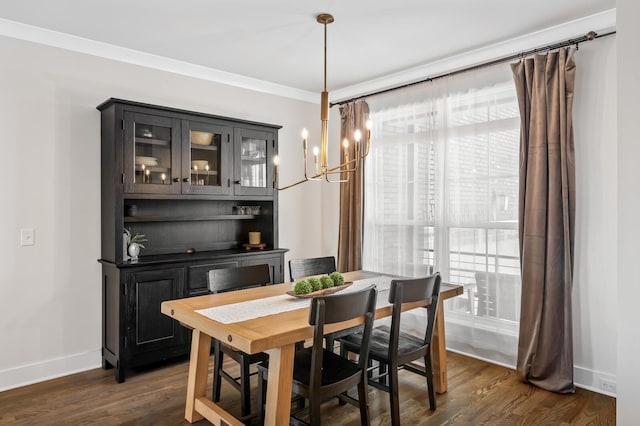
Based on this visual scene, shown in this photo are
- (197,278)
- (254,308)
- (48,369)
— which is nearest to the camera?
(254,308)

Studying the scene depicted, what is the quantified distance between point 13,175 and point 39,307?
987 millimetres

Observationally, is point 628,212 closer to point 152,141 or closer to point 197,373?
point 197,373

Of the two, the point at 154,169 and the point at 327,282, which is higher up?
the point at 154,169

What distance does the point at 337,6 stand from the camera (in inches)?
111

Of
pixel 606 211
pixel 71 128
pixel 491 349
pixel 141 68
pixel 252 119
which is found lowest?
pixel 491 349

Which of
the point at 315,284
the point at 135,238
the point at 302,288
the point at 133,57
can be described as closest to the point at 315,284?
the point at 315,284

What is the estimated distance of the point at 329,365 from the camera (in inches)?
92.9

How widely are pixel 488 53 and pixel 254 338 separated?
9.89 ft

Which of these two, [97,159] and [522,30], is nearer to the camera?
[522,30]

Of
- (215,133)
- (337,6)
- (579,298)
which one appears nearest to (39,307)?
(215,133)

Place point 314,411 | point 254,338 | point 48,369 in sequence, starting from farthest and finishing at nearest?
point 48,369 < point 314,411 < point 254,338

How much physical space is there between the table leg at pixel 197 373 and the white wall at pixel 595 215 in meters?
2.60

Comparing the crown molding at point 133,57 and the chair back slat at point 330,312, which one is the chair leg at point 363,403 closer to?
the chair back slat at point 330,312

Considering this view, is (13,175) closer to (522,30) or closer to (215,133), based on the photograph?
(215,133)
